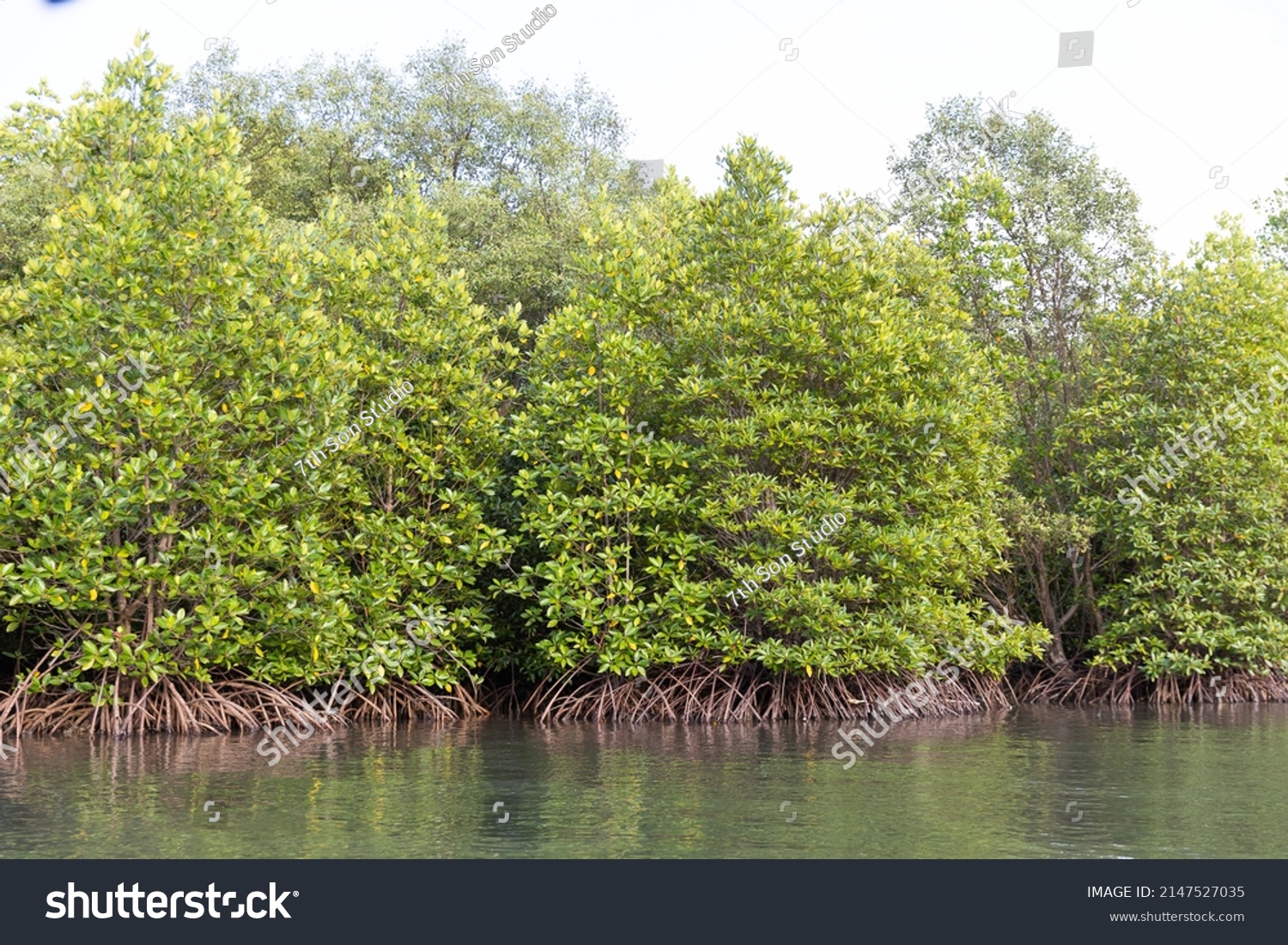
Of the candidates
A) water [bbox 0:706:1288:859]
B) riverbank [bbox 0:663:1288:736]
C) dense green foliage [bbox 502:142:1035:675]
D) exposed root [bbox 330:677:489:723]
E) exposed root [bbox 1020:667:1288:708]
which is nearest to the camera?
water [bbox 0:706:1288:859]

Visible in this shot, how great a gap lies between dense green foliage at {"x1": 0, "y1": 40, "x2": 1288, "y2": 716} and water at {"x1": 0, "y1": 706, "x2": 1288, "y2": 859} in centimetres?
199

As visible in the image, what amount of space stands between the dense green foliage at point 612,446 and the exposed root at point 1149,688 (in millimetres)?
332

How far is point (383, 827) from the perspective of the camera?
959cm

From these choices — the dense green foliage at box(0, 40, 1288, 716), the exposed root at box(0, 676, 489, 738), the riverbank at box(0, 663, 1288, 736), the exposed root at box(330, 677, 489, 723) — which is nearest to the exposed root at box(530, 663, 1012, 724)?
the riverbank at box(0, 663, 1288, 736)

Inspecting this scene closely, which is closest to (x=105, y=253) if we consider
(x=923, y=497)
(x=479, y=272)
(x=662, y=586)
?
(x=662, y=586)

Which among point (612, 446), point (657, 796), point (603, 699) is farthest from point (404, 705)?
point (657, 796)

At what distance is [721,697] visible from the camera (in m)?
19.0

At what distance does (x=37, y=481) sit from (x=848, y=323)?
1057 cm

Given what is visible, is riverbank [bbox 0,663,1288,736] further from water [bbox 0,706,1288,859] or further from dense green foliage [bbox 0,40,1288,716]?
water [bbox 0,706,1288,859]

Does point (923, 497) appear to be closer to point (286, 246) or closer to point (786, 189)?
point (786, 189)

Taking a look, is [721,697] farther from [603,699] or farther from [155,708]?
[155,708]

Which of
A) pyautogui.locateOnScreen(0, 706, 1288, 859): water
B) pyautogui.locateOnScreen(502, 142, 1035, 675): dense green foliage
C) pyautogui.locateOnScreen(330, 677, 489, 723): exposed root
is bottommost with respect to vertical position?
pyautogui.locateOnScreen(0, 706, 1288, 859): water

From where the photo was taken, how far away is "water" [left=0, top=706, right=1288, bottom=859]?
29.3 ft

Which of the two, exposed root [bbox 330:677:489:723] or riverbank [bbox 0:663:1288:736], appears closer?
riverbank [bbox 0:663:1288:736]
